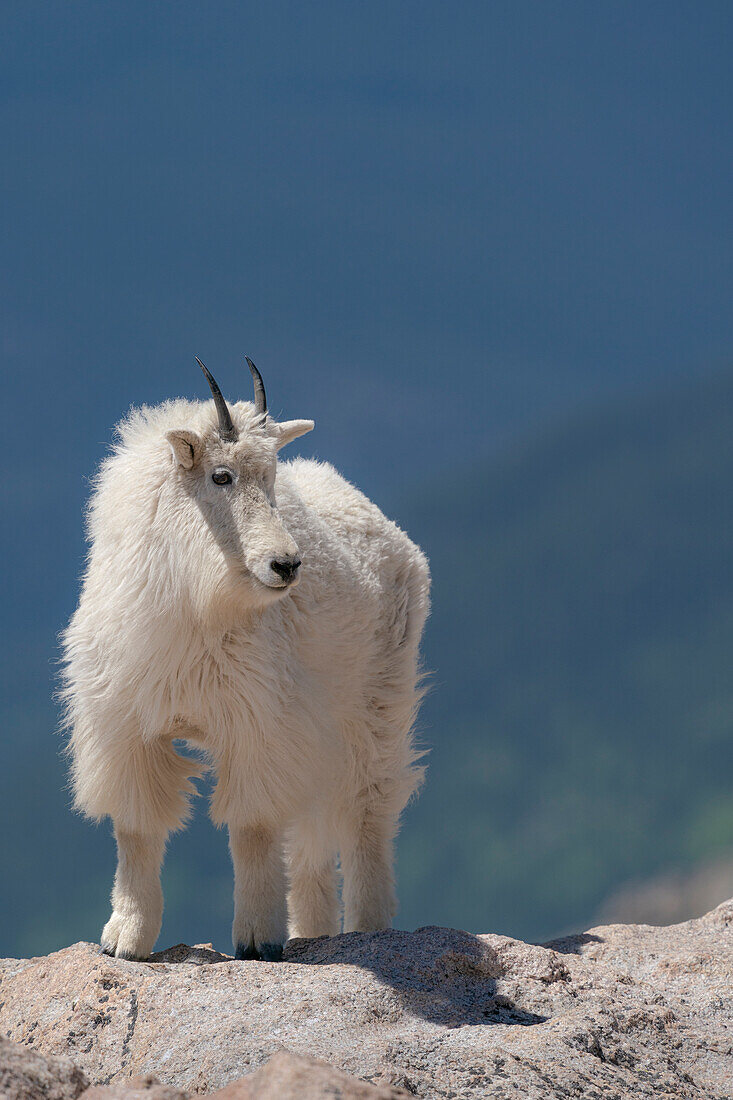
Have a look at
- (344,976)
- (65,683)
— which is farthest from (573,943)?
(65,683)

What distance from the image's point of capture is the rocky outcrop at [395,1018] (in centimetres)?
372

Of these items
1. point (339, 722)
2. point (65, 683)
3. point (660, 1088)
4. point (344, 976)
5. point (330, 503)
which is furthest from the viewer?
point (330, 503)

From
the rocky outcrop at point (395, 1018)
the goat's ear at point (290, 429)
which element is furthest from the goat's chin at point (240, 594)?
the rocky outcrop at point (395, 1018)

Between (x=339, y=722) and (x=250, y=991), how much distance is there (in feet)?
6.71

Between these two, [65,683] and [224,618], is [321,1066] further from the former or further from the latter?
[65,683]

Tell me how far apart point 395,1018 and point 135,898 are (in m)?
1.63

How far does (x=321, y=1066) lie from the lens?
244cm

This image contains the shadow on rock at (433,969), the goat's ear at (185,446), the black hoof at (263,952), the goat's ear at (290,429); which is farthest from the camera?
the goat's ear at (290,429)

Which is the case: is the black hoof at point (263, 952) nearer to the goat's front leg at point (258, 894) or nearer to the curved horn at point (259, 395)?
the goat's front leg at point (258, 894)

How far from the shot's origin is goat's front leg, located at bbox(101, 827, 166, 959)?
529 centimetres

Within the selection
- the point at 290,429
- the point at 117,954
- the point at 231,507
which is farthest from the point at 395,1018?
the point at 290,429

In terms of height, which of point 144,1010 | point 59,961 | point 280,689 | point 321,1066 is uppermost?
point 280,689

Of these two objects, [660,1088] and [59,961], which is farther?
[59,961]

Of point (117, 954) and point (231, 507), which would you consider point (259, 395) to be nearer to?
point (231, 507)
